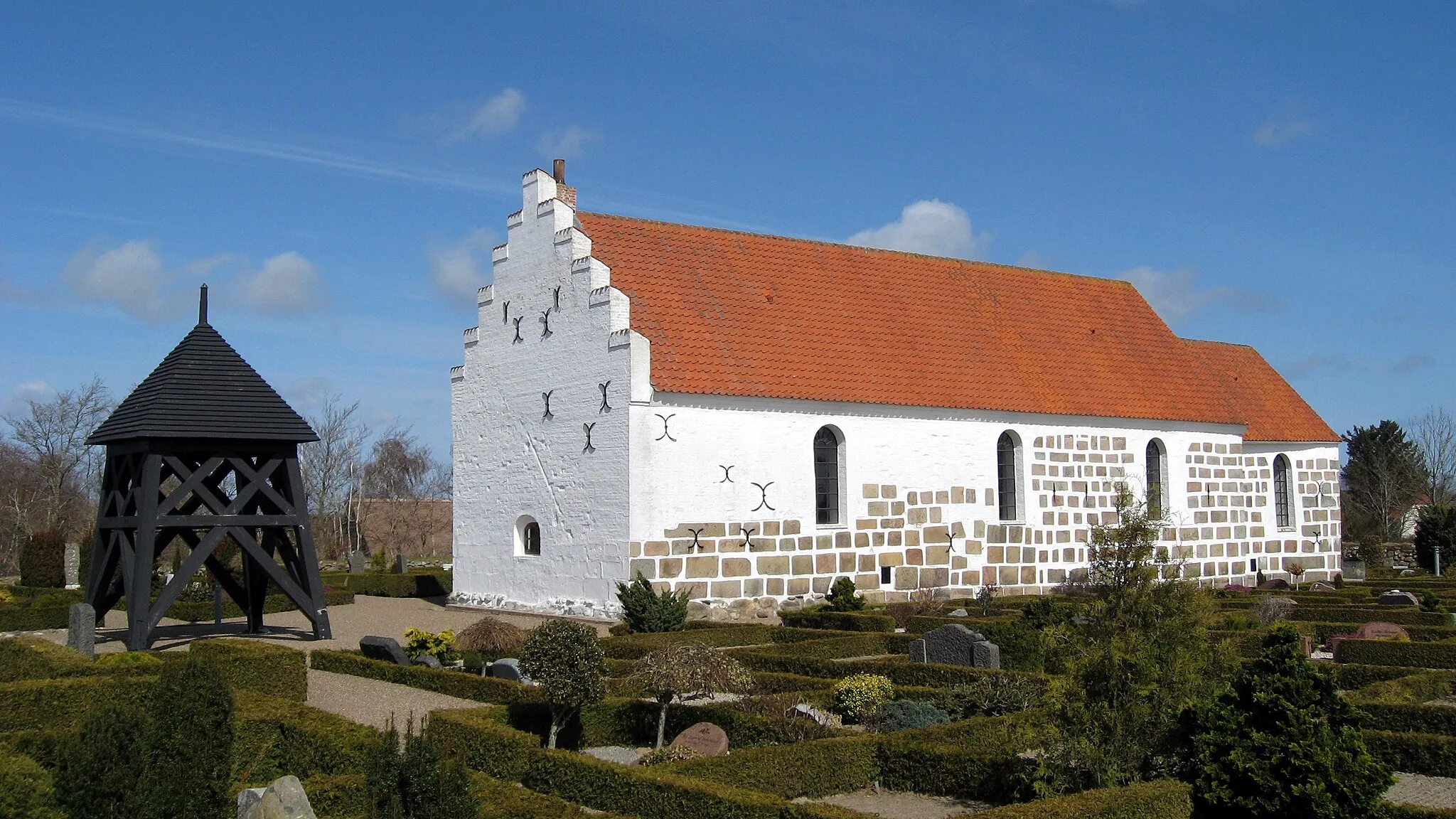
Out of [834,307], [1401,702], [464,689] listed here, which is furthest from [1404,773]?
[834,307]

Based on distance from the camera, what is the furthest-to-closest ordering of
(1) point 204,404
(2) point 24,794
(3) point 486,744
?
(1) point 204,404 → (3) point 486,744 → (2) point 24,794

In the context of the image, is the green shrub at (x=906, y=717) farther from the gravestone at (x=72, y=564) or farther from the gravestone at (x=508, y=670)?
the gravestone at (x=72, y=564)

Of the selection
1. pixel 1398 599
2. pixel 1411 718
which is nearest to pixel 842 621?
pixel 1411 718

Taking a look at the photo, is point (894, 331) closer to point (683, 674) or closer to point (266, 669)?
point (683, 674)

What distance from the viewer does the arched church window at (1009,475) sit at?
2267cm

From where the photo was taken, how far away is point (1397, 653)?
13.9 metres

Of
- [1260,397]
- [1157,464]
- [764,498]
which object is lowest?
[764,498]

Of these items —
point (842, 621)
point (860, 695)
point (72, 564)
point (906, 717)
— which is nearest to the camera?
point (906, 717)

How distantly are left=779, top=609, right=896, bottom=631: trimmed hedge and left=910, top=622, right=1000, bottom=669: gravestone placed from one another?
3023 mm

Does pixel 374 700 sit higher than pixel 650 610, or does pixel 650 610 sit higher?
pixel 650 610

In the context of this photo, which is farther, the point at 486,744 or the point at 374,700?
the point at 374,700

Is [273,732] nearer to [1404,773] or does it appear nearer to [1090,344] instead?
[1404,773]

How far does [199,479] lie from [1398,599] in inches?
733

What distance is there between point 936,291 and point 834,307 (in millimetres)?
3141
